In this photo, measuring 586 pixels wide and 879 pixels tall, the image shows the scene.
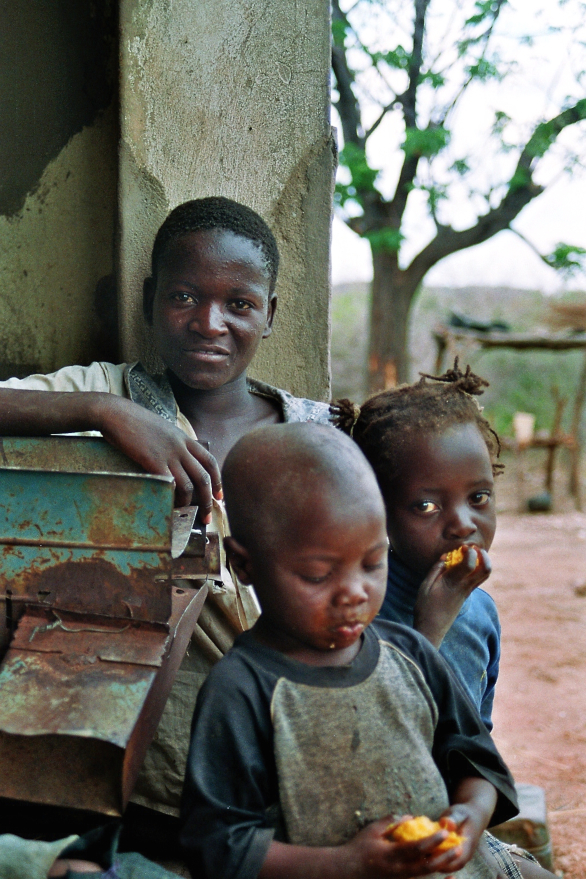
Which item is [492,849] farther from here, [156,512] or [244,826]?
[156,512]

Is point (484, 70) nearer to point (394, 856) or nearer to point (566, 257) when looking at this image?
point (566, 257)

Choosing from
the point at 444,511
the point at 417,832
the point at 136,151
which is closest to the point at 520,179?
the point at 136,151

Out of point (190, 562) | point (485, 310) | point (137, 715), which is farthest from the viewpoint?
point (485, 310)

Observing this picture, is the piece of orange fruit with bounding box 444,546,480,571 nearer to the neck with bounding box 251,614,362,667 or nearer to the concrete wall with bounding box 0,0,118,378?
the neck with bounding box 251,614,362,667

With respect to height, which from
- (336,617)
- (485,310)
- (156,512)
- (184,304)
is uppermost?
(184,304)

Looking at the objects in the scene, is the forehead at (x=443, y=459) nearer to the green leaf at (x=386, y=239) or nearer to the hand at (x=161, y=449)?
the hand at (x=161, y=449)

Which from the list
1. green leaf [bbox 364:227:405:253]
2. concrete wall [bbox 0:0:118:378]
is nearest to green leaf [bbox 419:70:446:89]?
green leaf [bbox 364:227:405:253]

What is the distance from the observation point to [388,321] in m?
9.11

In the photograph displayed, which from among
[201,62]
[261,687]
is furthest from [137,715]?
[201,62]

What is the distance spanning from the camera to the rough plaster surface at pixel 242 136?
2361 mm

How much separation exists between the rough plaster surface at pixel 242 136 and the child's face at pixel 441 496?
1.08 meters

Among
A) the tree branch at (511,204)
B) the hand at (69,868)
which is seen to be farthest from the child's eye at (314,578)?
the tree branch at (511,204)

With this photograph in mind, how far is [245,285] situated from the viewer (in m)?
2.08

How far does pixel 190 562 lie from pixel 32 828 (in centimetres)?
60
